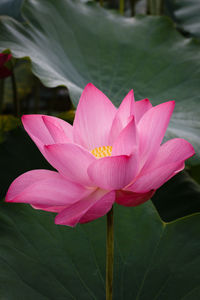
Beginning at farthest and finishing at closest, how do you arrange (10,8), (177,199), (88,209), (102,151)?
(10,8) < (177,199) < (102,151) < (88,209)

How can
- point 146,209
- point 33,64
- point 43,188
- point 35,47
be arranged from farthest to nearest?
1. point 35,47
2. point 33,64
3. point 146,209
4. point 43,188

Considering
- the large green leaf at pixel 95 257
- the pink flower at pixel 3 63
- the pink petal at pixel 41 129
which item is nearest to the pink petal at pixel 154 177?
the pink petal at pixel 41 129

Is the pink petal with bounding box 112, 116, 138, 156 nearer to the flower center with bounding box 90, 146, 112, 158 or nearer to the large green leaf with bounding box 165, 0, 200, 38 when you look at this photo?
the flower center with bounding box 90, 146, 112, 158

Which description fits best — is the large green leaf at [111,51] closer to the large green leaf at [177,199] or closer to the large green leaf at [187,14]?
the large green leaf at [177,199]

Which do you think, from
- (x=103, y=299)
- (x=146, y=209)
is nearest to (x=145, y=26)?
(x=146, y=209)

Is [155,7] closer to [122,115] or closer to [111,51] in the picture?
[111,51]

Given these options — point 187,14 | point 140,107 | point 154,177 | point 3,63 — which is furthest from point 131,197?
point 187,14

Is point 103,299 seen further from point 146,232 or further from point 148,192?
point 148,192

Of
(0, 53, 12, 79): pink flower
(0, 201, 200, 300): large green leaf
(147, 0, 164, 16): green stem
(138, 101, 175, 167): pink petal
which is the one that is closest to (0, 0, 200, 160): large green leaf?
(0, 53, 12, 79): pink flower
